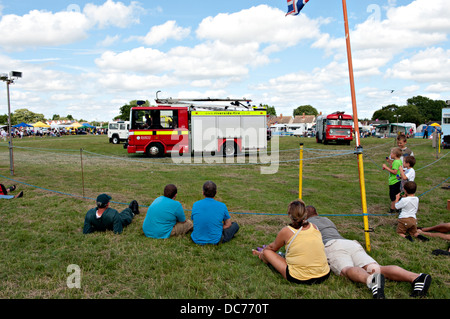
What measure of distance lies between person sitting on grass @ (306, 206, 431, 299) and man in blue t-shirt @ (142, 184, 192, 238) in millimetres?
2178

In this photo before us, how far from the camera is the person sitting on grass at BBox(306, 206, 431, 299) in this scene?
326 cm

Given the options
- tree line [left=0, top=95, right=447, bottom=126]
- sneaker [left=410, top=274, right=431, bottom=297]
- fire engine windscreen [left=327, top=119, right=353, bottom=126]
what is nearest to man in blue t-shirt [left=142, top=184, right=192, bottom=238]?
sneaker [left=410, top=274, right=431, bottom=297]

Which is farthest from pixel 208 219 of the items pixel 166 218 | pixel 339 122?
pixel 339 122

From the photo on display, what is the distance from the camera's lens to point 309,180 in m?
10.7

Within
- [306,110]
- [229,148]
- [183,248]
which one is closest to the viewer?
[183,248]

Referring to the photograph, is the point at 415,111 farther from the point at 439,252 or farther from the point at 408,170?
the point at 439,252

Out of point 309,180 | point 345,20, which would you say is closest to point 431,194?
point 309,180

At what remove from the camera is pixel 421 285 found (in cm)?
327

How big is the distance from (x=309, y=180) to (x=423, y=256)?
20.8 feet

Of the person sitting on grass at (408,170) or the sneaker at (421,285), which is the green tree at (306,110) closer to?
the person sitting on grass at (408,170)

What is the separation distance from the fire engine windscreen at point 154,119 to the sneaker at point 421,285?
14.6 metres

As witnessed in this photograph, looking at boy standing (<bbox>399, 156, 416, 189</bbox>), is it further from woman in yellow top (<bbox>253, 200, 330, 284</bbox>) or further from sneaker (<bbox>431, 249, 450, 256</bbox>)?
woman in yellow top (<bbox>253, 200, 330, 284</bbox>)

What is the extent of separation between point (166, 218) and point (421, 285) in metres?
3.48

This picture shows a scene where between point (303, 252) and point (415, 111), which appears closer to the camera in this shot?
point (303, 252)
